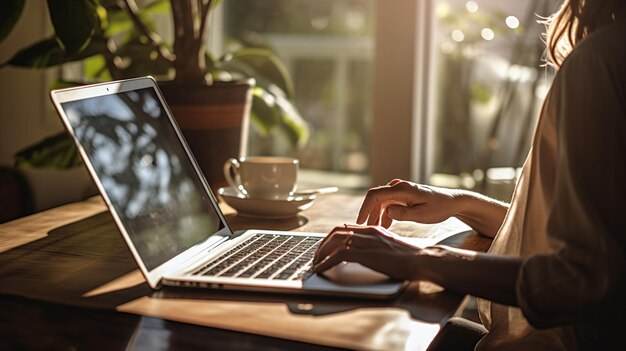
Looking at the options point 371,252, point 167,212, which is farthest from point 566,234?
point 167,212

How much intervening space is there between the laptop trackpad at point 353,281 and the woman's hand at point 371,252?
12 millimetres

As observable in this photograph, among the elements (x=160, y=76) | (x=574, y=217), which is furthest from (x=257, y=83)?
(x=574, y=217)

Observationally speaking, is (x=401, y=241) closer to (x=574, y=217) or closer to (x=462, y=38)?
(x=574, y=217)

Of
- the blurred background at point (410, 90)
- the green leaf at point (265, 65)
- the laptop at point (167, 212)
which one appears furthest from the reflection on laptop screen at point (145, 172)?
the blurred background at point (410, 90)

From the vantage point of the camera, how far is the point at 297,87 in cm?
269

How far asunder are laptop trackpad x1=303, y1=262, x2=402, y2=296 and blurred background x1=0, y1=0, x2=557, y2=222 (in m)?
1.42

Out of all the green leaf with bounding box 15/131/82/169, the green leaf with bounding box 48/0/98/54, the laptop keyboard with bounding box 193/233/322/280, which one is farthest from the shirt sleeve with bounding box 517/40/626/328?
the green leaf with bounding box 15/131/82/169

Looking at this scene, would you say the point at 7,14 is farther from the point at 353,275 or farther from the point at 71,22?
the point at 353,275

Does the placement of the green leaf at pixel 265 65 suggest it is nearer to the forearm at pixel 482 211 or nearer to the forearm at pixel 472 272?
the forearm at pixel 482 211

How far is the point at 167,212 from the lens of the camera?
114 cm

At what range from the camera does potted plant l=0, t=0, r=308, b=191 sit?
67.9 inches

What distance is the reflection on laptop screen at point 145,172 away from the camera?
40.1 inches

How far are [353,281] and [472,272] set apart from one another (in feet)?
0.46

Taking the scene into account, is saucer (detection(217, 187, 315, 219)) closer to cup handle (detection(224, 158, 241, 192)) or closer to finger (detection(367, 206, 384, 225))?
cup handle (detection(224, 158, 241, 192))
